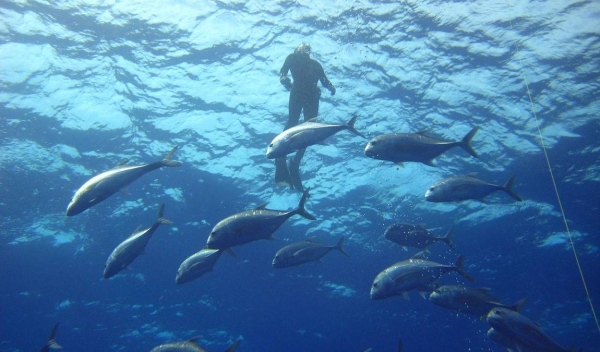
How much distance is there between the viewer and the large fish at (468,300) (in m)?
6.41

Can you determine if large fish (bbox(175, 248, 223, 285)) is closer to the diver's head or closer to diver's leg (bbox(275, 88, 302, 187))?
diver's leg (bbox(275, 88, 302, 187))

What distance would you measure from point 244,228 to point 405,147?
2810 mm

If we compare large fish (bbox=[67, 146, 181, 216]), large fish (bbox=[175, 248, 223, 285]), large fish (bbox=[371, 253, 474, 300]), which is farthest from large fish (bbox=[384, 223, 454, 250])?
large fish (bbox=[67, 146, 181, 216])

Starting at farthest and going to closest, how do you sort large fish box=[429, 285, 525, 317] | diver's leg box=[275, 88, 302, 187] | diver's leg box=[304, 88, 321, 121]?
diver's leg box=[275, 88, 302, 187] < diver's leg box=[304, 88, 321, 121] < large fish box=[429, 285, 525, 317]

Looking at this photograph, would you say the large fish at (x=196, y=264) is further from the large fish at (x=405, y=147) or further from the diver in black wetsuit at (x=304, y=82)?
the large fish at (x=405, y=147)

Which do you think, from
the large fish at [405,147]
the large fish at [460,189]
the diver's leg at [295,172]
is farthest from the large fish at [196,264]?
the large fish at [460,189]

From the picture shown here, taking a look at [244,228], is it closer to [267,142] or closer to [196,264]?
[196,264]

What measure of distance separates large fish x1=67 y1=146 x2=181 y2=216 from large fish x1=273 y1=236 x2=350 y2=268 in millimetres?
2935

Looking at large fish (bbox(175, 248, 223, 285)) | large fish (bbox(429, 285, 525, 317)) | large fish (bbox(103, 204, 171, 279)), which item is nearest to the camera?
large fish (bbox(103, 204, 171, 279))

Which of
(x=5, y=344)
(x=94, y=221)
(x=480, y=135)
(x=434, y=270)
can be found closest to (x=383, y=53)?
(x=480, y=135)

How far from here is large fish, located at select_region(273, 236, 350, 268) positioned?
7.03 m

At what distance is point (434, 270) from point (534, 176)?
12022mm

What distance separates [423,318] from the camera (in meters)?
25.7

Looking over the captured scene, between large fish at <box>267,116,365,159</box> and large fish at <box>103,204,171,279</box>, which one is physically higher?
large fish at <box>267,116,365,159</box>
